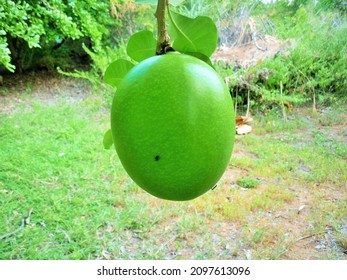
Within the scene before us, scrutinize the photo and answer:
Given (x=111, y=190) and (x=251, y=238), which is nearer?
(x=251, y=238)

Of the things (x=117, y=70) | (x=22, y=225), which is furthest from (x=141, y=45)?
(x=22, y=225)

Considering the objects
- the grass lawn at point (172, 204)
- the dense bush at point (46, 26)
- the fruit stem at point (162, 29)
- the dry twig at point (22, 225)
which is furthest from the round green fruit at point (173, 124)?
the dry twig at point (22, 225)

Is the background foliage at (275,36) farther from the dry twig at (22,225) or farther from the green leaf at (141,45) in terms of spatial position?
the green leaf at (141,45)

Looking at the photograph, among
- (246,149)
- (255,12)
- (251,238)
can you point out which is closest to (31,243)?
(251,238)

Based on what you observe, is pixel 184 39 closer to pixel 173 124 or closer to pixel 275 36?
pixel 173 124

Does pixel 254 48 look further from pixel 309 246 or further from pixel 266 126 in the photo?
pixel 309 246

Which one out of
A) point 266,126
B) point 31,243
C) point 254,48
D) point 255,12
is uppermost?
point 255,12
